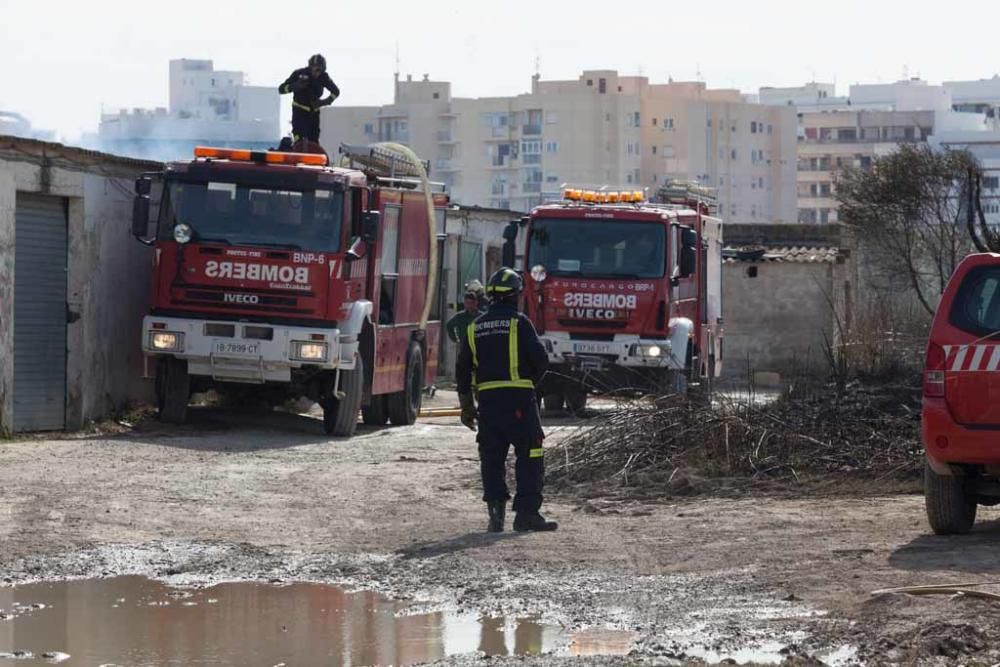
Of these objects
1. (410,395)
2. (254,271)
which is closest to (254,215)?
(254,271)

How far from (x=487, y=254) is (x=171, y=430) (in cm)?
1763

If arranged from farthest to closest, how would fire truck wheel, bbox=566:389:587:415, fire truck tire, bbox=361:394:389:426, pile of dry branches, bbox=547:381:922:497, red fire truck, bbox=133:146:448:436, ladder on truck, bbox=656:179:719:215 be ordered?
1. ladder on truck, bbox=656:179:719:215
2. fire truck wheel, bbox=566:389:587:415
3. fire truck tire, bbox=361:394:389:426
4. red fire truck, bbox=133:146:448:436
5. pile of dry branches, bbox=547:381:922:497

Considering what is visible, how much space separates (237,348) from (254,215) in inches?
56.1

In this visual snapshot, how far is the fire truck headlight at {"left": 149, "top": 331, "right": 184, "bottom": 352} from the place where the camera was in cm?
1841

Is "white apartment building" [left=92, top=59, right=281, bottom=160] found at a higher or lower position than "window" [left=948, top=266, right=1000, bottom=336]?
higher

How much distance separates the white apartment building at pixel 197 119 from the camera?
1884 inches

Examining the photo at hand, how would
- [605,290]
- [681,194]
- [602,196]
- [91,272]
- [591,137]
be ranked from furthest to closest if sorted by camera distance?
[591,137] → [681,194] → [602,196] → [605,290] → [91,272]

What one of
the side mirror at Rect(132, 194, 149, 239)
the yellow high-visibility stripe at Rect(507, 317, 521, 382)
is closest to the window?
the yellow high-visibility stripe at Rect(507, 317, 521, 382)

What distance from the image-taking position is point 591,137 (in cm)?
13338

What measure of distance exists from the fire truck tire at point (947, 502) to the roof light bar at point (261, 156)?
9.44 m

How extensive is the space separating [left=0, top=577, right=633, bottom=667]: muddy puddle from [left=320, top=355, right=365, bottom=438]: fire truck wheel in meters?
9.25

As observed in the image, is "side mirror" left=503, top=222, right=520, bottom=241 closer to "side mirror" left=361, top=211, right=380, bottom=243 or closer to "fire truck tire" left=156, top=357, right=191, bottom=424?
"side mirror" left=361, top=211, right=380, bottom=243

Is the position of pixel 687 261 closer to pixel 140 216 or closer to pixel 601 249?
pixel 601 249

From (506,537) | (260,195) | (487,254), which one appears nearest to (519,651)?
(506,537)
